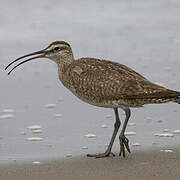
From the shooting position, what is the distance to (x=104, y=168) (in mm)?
7598

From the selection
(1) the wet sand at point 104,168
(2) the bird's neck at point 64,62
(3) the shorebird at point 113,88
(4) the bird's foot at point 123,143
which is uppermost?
(2) the bird's neck at point 64,62

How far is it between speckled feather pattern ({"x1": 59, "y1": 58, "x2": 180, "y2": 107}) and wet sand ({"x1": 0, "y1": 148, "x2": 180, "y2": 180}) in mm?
586

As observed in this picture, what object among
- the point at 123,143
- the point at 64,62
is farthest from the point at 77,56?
the point at 123,143

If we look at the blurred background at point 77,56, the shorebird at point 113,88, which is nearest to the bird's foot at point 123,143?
the shorebird at point 113,88

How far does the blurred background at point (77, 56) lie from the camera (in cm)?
874

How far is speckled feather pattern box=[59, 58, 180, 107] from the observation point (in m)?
7.96

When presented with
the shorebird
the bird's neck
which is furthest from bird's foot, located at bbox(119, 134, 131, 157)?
the bird's neck

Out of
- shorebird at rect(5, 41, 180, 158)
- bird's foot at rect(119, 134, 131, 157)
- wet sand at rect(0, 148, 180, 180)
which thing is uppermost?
shorebird at rect(5, 41, 180, 158)

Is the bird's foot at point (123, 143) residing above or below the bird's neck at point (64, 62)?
below

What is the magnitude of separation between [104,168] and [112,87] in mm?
938

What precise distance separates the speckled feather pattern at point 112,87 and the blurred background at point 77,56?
619 millimetres

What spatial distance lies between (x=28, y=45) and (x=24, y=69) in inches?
44.8

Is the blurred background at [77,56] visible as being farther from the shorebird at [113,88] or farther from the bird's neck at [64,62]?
the bird's neck at [64,62]

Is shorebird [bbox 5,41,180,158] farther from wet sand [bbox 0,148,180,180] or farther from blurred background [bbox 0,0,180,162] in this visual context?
blurred background [bbox 0,0,180,162]
